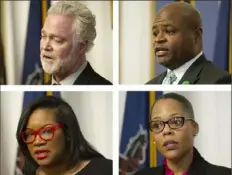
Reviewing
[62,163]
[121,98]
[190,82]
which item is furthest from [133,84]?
[62,163]

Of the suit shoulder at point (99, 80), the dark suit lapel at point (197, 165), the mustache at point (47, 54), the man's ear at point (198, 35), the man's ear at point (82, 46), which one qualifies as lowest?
the dark suit lapel at point (197, 165)

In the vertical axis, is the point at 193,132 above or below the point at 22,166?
above

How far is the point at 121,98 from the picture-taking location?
4.16 feet

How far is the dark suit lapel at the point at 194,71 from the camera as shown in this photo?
125 cm

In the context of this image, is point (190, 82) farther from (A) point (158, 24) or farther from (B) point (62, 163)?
(B) point (62, 163)

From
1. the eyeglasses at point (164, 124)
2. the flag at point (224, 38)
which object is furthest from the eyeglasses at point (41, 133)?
the flag at point (224, 38)

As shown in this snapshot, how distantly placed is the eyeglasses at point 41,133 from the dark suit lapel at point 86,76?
0.43 feet

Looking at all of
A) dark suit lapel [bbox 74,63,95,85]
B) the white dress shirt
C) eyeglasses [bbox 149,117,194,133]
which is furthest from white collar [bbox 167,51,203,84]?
dark suit lapel [bbox 74,63,95,85]

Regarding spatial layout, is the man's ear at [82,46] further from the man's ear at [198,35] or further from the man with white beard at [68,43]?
the man's ear at [198,35]

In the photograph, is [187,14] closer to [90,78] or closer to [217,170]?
[90,78]

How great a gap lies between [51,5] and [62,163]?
17.1 inches

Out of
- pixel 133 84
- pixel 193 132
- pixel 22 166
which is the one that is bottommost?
pixel 22 166

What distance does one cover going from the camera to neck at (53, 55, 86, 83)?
1.30 meters

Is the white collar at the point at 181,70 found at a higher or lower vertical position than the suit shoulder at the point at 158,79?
higher
